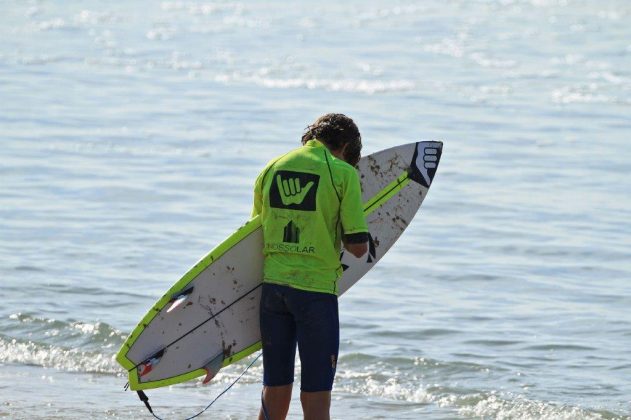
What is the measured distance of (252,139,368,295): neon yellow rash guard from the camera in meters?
5.22

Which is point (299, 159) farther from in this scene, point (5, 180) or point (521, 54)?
point (521, 54)

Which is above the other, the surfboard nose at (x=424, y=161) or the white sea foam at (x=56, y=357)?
the surfboard nose at (x=424, y=161)

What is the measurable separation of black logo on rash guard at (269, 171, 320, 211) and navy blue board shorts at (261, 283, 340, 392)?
1.19 feet

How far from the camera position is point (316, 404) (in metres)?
5.40

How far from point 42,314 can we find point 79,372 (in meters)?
1.33

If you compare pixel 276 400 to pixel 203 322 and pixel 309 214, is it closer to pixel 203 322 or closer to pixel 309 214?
pixel 203 322

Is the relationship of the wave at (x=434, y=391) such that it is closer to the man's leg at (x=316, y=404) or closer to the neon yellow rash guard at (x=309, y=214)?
the man's leg at (x=316, y=404)

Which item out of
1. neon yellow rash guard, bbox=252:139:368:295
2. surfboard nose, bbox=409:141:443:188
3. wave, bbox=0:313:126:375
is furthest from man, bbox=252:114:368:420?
wave, bbox=0:313:126:375

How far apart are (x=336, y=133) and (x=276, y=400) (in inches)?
47.8

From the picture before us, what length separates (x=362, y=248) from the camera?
5262 mm

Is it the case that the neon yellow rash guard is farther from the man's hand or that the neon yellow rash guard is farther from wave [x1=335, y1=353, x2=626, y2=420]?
wave [x1=335, y1=353, x2=626, y2=420]

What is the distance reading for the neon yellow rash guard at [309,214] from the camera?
17.1ft

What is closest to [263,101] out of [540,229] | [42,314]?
[540,229]

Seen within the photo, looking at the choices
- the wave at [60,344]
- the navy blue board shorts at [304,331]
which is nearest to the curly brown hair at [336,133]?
the navy blue board shorts at [304,331]
